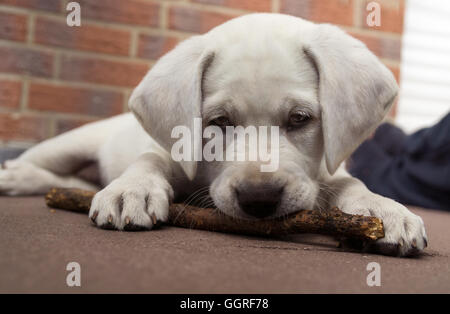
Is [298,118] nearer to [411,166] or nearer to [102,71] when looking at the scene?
[411,166]

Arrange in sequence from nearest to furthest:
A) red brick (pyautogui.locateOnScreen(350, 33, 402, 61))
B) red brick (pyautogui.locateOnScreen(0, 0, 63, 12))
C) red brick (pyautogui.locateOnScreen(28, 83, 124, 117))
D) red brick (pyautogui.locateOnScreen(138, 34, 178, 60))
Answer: red brick (pyautogui.locateOnScreen(0, 0, 63, 12)), red brick (pyautogui.locateOnScreen(28, 83, 124, 117)), red brick (pyautogui.locateOnScreen(138, 34, 178, 60)), red brick (pyautogui.locateOnScreen(350, 33, 402, 61))

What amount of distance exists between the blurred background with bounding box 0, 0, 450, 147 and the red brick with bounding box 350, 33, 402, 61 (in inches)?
10.5

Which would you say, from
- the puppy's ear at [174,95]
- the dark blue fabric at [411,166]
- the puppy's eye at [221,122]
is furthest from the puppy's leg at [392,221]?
the dark blue fabric at [411,166]

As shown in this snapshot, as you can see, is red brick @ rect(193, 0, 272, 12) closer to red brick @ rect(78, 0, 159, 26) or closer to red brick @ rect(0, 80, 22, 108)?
red brick @ rect(78, 0, 159, 26)

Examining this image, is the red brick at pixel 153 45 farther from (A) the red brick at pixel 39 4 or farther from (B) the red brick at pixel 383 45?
(B) the red brick at pixel 383 45

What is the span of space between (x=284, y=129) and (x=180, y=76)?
0.54 meters

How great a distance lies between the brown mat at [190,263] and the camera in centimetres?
116

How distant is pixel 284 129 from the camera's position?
2045mm

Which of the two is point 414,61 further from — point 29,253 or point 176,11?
point 29,253

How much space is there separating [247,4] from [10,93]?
228cm

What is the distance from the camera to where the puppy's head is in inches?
78.1

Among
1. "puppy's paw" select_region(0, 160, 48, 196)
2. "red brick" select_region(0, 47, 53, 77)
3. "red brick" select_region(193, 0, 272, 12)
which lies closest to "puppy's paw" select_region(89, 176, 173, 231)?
"puppy's paw" select_region(0, 160, 48, 196)

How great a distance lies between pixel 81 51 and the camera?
4148 mm
